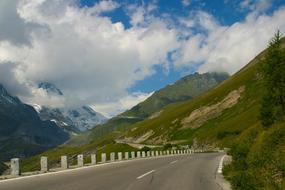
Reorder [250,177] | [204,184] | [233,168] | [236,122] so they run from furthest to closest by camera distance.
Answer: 1. [236,122]
2. [233,168]
3. [204,184]
4. [250,177]

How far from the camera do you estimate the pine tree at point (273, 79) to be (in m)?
47.1

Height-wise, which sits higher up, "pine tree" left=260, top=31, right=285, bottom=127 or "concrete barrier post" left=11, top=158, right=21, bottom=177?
"pine tree" left=260, top=31, right=285, bottom=127

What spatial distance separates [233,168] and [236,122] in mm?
139387

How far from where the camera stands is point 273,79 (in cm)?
4791

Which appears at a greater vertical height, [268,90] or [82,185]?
[268,90]

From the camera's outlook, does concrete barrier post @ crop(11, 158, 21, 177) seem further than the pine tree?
No

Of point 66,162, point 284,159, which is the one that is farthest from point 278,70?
point 284,159

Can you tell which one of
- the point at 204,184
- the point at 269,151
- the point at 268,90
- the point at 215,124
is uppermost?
the point at 215,124

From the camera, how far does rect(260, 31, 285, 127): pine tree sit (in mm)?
47062

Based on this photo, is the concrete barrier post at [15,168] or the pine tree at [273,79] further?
the pine tree at [273,79]

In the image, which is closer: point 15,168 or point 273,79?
point 15,168

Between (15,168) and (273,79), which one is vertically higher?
(273,79)

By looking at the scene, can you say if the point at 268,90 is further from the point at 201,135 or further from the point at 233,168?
the point at 201,135

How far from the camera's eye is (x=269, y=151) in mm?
18594
